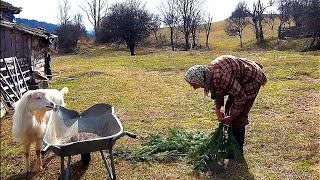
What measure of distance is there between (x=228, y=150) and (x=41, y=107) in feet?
9.17

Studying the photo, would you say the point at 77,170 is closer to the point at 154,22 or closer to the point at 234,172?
the point at 234,172

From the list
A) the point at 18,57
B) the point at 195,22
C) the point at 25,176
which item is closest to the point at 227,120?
the point at 25,176

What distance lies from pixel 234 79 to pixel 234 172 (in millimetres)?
1389

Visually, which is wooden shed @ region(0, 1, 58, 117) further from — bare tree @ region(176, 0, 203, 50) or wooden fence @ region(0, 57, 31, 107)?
bare tree @ region(176, 0, 203, 50)

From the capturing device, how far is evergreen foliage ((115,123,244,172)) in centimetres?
520

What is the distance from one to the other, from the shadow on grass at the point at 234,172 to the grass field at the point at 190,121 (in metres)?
0.01

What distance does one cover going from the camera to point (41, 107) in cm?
458

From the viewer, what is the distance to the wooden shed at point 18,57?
33.2ft

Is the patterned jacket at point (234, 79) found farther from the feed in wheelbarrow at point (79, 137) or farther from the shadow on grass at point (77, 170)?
the shadow on grass at point (77, 170)

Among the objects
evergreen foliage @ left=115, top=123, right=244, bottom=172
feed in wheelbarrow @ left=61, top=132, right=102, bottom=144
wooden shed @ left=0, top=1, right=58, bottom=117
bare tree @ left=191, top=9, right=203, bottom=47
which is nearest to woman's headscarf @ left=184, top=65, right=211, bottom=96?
evergreen foliage @ left=115, top=123, right=244, bottom=172

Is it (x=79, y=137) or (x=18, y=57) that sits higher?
(x=18, y=57)

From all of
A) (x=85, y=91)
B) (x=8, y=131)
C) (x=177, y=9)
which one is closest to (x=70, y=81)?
(x=85, y=91)

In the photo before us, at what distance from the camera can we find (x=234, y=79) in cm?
479

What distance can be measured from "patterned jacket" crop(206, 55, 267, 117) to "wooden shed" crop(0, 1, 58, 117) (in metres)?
5.29
